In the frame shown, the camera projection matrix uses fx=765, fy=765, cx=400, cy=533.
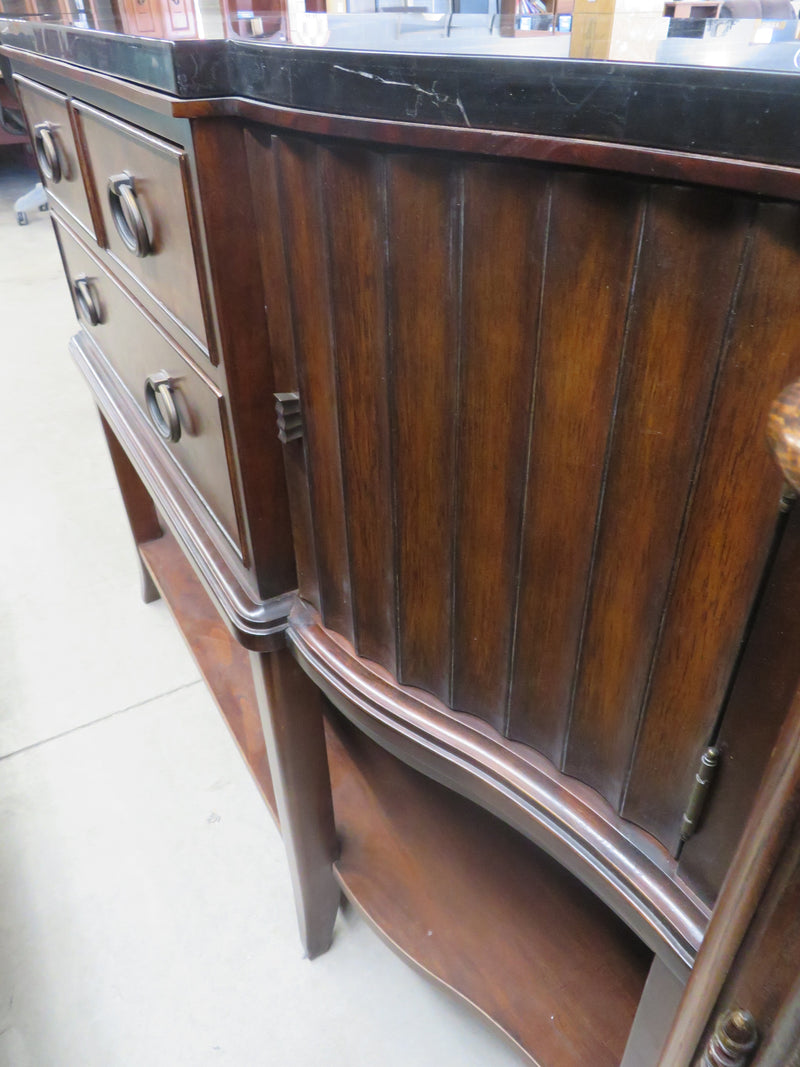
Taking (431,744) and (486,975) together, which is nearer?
(431,744)

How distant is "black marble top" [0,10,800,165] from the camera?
225 mm

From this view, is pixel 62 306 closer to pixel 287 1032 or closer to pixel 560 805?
pixel 287 1032

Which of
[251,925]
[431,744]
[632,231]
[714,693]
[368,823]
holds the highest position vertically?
[632,231]

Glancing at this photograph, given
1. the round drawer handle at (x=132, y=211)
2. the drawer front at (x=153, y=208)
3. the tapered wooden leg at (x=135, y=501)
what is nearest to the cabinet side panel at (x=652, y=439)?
the drawer front at (x=153, y=208)

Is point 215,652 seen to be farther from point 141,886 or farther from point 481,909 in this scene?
point 481,909

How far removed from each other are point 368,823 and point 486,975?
0.19 meters

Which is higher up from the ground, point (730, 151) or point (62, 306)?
point (730, 151)

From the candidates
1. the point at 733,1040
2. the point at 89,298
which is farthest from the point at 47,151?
the point at 733,1040

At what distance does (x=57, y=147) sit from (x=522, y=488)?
65cm

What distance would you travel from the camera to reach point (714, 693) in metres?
0.32

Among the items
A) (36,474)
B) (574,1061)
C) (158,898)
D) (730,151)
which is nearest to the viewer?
(730,151)

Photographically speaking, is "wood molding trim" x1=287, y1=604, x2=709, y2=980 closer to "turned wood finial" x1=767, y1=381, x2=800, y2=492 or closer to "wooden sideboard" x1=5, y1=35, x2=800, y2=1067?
"wooden sideboard" x1=5, y1=35, x2=800, y2=1067

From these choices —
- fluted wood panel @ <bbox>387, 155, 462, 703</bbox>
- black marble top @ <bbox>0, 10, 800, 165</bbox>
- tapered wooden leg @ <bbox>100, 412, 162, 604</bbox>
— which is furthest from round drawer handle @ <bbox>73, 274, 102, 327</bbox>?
fluted wood panel @ <bbox>387, 155, 462, 703</bbox>

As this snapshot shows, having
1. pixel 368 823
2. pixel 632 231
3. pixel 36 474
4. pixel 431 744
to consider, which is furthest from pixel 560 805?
pixel 36 474
